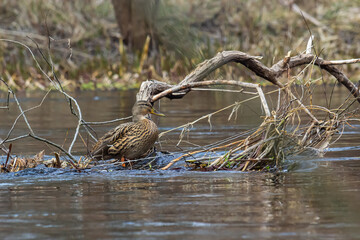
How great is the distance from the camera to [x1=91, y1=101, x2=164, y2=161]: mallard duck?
29.0 feet

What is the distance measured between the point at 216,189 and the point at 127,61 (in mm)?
18285

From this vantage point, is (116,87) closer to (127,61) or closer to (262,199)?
(127,61)

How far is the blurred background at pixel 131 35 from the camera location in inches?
930

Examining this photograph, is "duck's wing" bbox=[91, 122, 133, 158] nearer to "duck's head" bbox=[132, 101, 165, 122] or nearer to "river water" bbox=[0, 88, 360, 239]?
"duck's head" bbox=[132, 101, 165, 122]

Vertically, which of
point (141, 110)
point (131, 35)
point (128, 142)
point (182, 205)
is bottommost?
point (182, 205)

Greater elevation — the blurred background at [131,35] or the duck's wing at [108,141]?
the blurred background at [131,35]

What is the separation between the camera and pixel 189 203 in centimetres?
602

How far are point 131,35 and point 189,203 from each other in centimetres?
2050

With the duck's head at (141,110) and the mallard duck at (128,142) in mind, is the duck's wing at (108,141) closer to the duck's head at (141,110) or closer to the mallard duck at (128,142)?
the mallard duck at (128,142)

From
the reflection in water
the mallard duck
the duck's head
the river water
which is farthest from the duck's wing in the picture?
the reflection in water

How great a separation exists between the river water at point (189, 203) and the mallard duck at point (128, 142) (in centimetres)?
68

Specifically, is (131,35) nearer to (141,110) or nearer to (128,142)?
(141,110)

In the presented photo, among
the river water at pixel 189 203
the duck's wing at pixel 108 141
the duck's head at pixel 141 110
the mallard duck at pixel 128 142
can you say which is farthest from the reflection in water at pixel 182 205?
the duck's head at pixel 141 110

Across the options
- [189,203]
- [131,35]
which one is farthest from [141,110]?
[131,35]
